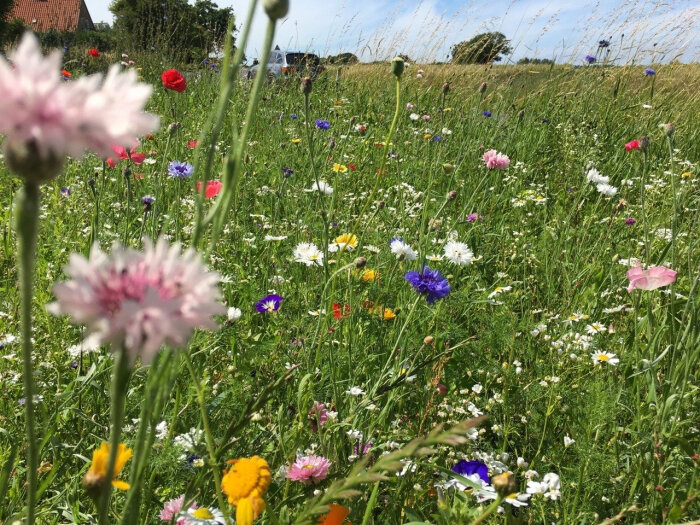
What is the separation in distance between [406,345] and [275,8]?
0.99 meters

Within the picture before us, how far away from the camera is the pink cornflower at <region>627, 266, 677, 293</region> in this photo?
1312mm

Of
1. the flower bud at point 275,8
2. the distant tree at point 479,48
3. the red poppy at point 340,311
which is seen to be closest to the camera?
the flower bud at point 275,8

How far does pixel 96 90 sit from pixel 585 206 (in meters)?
2.87

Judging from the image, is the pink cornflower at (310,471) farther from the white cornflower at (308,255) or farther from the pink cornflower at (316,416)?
the white cornflower at (308,255)

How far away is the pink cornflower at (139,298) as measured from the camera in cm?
31

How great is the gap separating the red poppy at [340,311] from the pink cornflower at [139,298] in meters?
1.11

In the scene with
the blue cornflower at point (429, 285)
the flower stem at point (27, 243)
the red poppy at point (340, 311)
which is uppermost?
the red poppy at point (340, 311)

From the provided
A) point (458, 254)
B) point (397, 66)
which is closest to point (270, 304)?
point (458, 254)

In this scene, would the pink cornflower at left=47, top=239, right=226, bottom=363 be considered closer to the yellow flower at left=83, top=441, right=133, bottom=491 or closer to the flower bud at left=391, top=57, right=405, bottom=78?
the yellow flower at left=83, top=441, right=133, bottom=491

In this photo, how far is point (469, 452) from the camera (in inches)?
48.3

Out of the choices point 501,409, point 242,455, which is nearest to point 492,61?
→ point 501,409

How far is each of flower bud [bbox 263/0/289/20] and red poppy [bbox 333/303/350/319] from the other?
1043mm

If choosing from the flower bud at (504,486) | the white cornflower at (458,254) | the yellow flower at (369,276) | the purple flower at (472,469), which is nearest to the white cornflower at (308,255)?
the yellow flower at (369,276)

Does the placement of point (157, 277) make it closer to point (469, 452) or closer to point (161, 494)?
point (161, 494)
